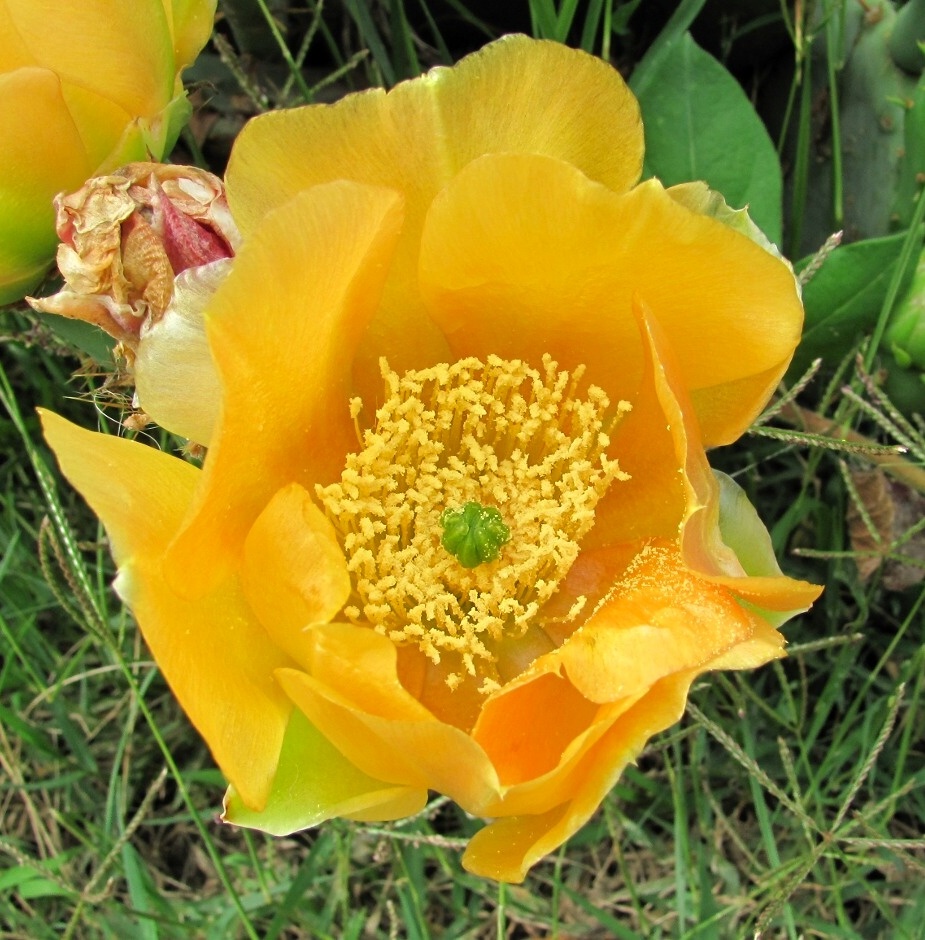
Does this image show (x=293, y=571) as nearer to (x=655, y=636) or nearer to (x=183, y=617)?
(x=183, y=617)

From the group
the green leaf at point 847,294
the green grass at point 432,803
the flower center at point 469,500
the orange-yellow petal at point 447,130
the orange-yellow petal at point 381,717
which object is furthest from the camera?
the green grass at point 432,803

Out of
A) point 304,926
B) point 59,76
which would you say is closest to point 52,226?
point 59,76

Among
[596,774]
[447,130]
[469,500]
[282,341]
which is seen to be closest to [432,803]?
[469,500]

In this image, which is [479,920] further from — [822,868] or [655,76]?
A: [655,76]

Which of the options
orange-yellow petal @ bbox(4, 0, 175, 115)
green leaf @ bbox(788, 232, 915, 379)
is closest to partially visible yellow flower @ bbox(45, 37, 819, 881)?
orange-yellow petal @ bbox(4, 0, 175, 115)

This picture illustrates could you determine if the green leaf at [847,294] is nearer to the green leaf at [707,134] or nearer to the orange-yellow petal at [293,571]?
the green leaf at [707,134]

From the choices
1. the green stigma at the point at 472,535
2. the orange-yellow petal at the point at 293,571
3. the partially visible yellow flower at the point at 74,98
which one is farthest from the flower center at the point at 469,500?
the partially visible yellow flower at the point at 74,98
